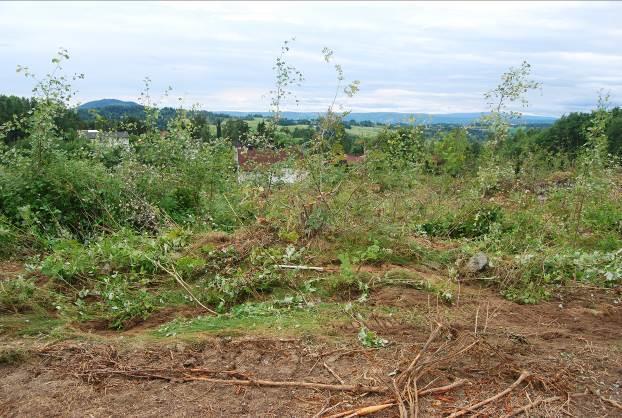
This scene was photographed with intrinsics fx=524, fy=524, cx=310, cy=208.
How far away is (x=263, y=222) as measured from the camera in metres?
5.62

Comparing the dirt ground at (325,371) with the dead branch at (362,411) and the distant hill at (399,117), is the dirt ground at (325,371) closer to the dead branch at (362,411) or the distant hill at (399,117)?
the dead branch at (362,411)

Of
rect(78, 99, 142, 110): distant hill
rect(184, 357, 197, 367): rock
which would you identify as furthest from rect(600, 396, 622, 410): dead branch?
rect(78, 99, 142, 110): distant hill

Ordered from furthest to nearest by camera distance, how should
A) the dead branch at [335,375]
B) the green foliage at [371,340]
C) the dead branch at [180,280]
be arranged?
the dead branch at [180,280] < the green foliage at [371,340] < the dead branch at [335,375]

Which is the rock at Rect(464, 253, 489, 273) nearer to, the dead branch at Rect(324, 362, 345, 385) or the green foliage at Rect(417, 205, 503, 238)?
the green foliage at Rect(417, 205, 503, 238)

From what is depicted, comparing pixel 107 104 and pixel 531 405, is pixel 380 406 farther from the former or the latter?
pixel 107 104

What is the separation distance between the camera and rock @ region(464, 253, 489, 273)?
4.89 metres

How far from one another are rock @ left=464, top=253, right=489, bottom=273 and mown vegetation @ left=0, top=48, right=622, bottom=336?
0.22 feet

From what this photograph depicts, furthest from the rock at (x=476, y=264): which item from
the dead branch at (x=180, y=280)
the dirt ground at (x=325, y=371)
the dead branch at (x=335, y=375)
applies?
the dead branch at (x=180, y=280)

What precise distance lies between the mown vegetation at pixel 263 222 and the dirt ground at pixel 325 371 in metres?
0.35

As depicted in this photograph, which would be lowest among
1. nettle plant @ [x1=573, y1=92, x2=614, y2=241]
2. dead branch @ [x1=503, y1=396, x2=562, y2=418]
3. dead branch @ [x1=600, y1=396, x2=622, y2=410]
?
dead branch @ [x1=600, y1=396, x2=622, y2=410]

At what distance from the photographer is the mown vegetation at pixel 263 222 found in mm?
4504

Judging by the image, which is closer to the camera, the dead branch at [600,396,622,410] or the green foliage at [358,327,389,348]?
the dead branch at [600,396,622,410]

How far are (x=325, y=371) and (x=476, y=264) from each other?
2307mm

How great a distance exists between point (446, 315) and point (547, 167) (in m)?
8.37
